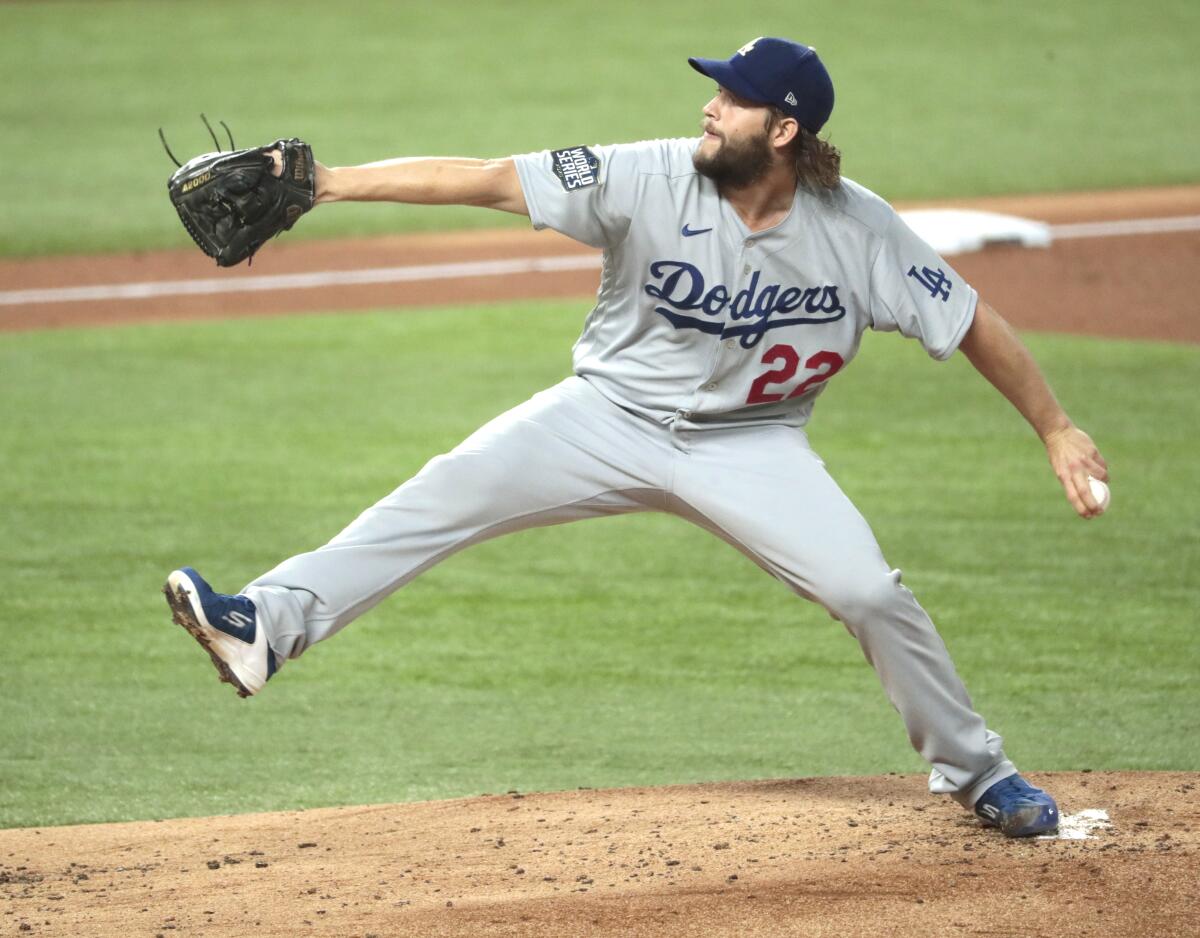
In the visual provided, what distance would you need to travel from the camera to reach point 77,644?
6254 millimetres

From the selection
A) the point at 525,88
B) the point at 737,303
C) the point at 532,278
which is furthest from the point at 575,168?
the point at 525,88

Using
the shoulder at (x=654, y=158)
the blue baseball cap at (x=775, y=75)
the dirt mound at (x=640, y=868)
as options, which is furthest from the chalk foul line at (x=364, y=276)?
the blue baseball cap at (x=775, y=75)

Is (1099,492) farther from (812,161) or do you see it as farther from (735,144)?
(735,144)

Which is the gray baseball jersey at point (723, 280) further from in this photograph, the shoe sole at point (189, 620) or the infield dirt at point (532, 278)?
the infield dirt at point (532, 278)

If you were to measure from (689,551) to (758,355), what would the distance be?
3056mm

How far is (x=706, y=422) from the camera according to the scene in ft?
14.6

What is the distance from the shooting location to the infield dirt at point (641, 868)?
12.5 ft

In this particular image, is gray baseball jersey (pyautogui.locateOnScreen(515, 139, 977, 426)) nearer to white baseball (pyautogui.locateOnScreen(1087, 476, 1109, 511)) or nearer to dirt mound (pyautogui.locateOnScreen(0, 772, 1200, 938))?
white baseball (pyautogui.locateOnScreen(1087, 476, 1109, 511))

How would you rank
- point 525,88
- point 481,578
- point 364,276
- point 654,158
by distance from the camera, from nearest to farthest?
point 654,158, point 481,578, point 364,276, point 525,88

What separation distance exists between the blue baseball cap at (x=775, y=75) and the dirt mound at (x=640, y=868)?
5.80 ft

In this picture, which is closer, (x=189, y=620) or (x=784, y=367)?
(x=189, y=620)

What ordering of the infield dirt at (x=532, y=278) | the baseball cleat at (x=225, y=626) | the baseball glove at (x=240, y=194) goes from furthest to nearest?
the infield dirt at (x=532, y=278)
the baseball glove at (x=240, y=194)
the baseball cleat at (x=225, y=626)

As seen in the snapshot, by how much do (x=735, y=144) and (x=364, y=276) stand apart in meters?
9.13

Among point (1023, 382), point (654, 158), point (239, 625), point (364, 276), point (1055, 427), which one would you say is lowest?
point (364, 276)
